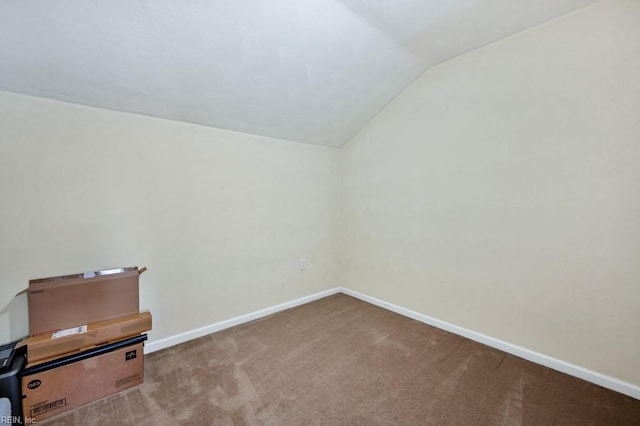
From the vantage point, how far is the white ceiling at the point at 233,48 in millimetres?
1460

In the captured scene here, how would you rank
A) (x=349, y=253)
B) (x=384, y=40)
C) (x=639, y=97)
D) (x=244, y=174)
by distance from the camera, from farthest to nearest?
1. (x=349, y=253)
2. (x=244, y=174)
3. (x=384, y=40)
4. (x=639, y=97)

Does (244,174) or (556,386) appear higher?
(244,174)

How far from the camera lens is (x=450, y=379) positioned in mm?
1837

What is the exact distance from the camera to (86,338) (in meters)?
1.65

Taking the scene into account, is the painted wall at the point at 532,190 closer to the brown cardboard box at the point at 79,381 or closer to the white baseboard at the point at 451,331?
the white baseboard at the point at 451,331

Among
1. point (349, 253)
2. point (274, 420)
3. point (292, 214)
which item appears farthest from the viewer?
point (349, 253)

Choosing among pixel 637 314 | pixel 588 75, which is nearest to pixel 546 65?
pixel 588 75

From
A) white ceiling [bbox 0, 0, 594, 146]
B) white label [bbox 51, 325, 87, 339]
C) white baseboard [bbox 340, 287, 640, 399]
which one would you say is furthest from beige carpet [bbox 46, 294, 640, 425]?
white ceiling [bbox 0, 0, 594, 146]

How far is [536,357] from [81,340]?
3.12m

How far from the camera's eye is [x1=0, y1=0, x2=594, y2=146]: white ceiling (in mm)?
1460

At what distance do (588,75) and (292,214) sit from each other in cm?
266

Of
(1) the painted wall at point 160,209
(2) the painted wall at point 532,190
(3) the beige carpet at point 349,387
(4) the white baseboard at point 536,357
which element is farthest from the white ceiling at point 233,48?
(4) the white baseboard at point 536,357

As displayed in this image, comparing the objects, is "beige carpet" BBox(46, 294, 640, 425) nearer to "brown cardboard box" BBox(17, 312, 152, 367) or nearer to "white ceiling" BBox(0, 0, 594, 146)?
"brown cardboard box" BBox(17, 312, 152, 367)

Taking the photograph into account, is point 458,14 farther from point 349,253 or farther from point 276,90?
point 349,253
